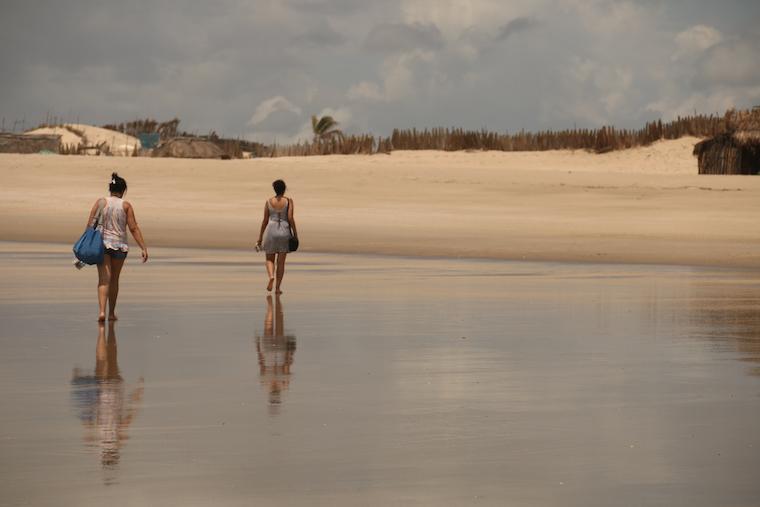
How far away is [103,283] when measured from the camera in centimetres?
1334

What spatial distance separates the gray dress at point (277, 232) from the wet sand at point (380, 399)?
133cm

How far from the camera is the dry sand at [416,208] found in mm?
27656

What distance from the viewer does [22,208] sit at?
36.0 m

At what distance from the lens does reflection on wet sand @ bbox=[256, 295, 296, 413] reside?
8.84 meters

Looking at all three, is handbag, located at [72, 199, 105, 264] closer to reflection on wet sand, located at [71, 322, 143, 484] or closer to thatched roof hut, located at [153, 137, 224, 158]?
reflection on wet sand, located at [71, 322, 143, 484]

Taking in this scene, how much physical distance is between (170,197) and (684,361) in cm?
3009

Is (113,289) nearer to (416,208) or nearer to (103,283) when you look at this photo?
(103,283)

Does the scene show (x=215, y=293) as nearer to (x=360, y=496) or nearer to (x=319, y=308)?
(x=319, y=308)

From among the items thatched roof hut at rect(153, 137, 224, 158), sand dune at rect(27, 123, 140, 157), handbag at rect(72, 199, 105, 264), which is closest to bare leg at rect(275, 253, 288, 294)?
handbag at rect(72, 199, 105, 264)

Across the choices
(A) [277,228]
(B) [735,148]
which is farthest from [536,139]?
(A) [277,228]

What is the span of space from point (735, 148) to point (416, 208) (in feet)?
58.9

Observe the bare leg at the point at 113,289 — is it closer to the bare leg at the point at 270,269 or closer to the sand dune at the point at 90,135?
the bare leg at the point at 270,269

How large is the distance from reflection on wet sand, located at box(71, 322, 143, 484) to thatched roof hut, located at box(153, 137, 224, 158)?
46.3 metres

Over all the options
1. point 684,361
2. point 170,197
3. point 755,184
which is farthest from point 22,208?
point 684,361
